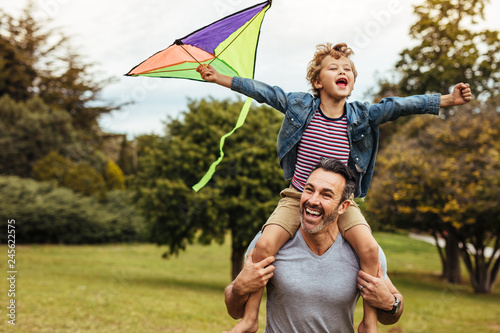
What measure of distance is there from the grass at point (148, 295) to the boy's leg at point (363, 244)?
308 inches

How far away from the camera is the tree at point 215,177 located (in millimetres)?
15320

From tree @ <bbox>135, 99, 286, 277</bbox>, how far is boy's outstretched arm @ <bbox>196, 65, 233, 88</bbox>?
11455 mm

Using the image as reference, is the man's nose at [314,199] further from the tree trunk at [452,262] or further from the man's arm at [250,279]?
the tree trunk at [452,262]

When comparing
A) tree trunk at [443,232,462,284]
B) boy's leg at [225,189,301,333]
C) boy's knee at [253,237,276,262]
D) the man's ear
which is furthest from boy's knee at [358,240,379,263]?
tree trunk at [443,232,462,284]

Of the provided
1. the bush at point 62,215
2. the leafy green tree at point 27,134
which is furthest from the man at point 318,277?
the leafy green tree at point 27,134

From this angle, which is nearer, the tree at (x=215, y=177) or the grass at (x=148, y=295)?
the grass at (x=148, y=295)

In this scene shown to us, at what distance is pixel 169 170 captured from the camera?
54.2 ft

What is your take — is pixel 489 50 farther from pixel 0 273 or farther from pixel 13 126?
pixel 13 126

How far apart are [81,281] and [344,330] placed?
1562cm

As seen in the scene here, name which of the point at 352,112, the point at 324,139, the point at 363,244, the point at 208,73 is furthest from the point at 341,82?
the point at 363,244

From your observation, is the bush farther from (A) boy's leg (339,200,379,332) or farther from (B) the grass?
(A) boy's leg (339,200,379,332)

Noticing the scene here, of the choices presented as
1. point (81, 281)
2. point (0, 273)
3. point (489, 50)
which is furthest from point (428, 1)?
point (0, 273)

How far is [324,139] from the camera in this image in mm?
3426

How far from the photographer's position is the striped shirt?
3414 millimetres
